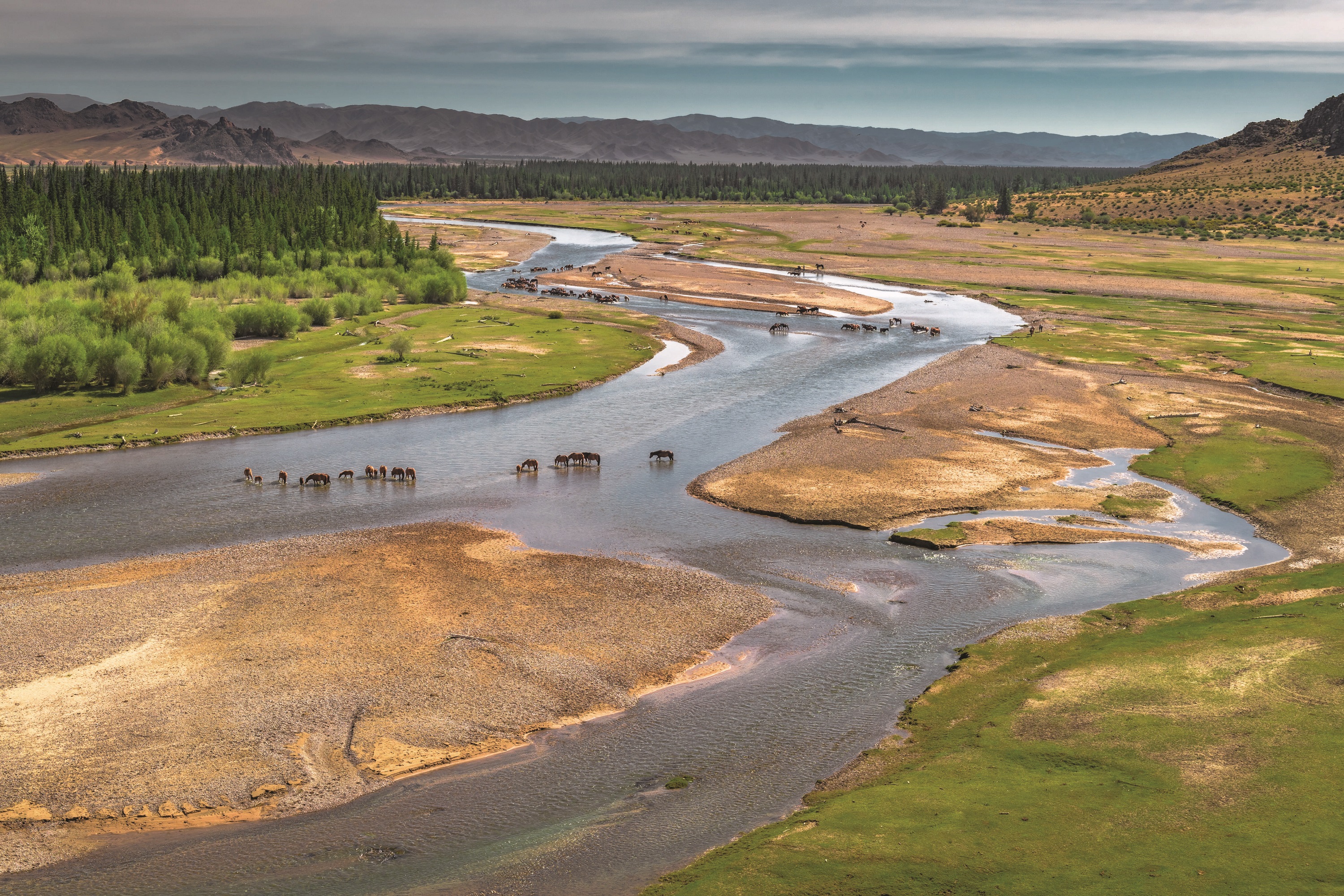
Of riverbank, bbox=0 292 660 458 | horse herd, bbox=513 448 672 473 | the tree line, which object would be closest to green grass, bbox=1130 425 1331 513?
horse herd, bbox=513 448 672 473

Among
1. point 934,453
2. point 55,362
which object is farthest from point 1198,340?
point 55,362

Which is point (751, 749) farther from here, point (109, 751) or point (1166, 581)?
point (1166, 581)

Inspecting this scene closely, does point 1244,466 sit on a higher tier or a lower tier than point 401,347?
higher

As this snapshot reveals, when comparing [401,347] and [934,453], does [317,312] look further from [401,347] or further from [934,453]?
[934,453]

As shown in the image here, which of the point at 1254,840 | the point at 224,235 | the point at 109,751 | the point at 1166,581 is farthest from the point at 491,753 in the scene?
the point at 224,235

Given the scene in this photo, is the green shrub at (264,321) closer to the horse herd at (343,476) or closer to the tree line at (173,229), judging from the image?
the tree line at (173,229)

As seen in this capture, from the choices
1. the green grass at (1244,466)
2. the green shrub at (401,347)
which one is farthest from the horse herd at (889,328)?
Result: the green grass at (1244,466)

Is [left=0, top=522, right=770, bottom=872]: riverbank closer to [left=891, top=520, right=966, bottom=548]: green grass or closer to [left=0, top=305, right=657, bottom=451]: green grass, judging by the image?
[left=891, top=520, right=966, bottom=548]: green grass
